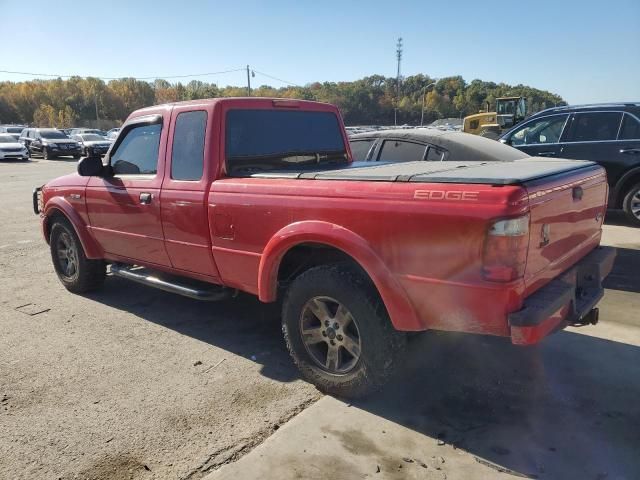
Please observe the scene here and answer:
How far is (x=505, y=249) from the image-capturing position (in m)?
2.53

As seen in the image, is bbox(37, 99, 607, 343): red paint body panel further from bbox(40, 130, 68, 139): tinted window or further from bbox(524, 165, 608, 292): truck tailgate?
bbox(40, 130, 68, 139): tinted window

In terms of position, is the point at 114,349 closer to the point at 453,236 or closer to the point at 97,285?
the point at 97,285

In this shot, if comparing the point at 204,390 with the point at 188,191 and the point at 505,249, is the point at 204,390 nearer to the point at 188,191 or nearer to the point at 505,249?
the point at 188,191

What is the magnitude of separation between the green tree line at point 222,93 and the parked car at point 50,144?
2463 inches

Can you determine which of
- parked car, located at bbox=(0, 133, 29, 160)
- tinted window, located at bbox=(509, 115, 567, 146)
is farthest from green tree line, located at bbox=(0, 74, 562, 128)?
tinted window, located at bbox=(509, 115, 567, 146)

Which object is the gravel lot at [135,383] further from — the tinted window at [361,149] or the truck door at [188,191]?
the tinted window at [361,149]

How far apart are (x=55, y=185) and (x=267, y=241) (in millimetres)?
3297

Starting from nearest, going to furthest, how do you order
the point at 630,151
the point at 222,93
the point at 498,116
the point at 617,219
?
the point at 630,151, the point at 617,219, the point at 498,116, the point at 222,93

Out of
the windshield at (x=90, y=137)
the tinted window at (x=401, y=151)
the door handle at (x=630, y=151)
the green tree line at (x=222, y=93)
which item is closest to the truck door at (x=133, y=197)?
the tinted window at (x=401, y=151)

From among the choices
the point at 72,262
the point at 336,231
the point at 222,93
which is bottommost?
the point at 72,262

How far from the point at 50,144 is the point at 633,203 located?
31514 millimetres

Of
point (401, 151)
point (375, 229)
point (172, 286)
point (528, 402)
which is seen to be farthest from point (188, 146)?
point (401, 151)

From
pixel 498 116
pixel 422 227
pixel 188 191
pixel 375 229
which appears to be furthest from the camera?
pixel 498 116

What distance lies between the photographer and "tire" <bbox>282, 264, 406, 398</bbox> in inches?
122
